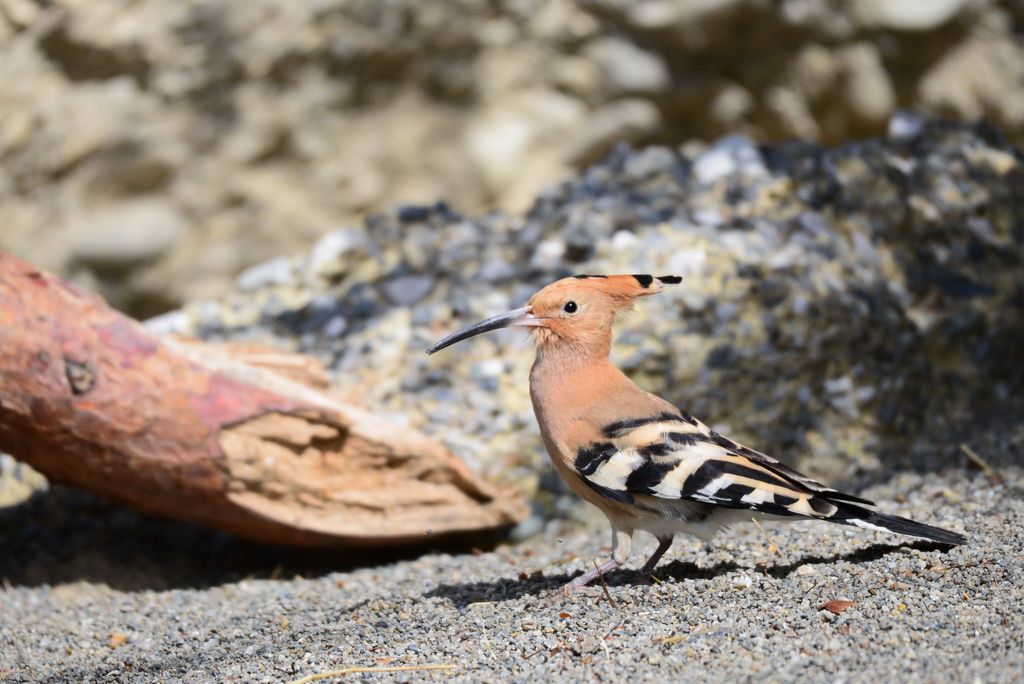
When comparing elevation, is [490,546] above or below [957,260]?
below

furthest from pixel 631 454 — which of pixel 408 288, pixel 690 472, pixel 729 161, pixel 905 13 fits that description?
pixel 905 13

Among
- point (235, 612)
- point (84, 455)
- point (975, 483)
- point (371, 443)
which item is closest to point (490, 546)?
point (371, 443)

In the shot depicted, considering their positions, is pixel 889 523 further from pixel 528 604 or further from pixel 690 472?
pixel 528 604

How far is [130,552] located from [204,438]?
32.6 inches

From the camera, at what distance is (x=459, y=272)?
4.78m

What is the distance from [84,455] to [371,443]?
3.03ft

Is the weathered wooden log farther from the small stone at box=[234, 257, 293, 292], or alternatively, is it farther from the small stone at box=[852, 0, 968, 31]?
the small stone at box=[852, 0, 968, 31]

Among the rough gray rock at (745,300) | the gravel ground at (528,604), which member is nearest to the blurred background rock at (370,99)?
the rough gray rock at (745,300)

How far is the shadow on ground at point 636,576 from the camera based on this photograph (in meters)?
3.12

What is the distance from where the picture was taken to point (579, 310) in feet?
11.0

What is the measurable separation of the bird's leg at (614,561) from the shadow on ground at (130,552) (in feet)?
3.53

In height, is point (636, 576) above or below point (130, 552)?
above

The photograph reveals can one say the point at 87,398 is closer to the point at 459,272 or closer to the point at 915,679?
the point at 459,272

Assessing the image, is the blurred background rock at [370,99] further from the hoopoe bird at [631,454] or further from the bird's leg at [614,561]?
the bird's leg at [614,561]
